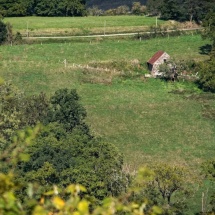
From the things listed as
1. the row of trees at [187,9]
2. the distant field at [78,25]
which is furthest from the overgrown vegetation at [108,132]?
the row of trees at [187,9]

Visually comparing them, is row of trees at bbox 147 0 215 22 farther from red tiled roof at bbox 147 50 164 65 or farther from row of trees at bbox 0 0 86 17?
red tiled roof at bbox 147 50 164 65

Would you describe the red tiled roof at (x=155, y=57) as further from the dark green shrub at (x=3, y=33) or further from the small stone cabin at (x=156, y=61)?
the dark green shrub at (x=3, y=33)

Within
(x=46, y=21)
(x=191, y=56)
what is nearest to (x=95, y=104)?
(x=191, y=56)

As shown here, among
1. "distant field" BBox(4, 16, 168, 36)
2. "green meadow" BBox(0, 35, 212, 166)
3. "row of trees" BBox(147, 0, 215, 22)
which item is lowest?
"green meadow" BBox(0, 35, 212, 166)

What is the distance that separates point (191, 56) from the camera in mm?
66625

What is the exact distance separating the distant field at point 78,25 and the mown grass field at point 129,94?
4.70m

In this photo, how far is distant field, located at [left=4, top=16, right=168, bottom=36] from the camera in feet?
252

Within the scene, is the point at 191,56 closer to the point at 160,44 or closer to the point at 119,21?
the point at 160,44

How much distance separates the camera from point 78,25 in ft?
259

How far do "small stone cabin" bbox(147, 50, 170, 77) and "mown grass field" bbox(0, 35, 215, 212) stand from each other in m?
0.96

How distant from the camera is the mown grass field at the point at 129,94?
142ft

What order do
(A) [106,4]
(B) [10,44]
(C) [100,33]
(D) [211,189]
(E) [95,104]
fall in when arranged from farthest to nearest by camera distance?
(A) [106,4] < (C) [100,33] < (B) [10,44] < (E) [95,104] < (D) [211,189]

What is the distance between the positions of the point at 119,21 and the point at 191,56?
17320mm

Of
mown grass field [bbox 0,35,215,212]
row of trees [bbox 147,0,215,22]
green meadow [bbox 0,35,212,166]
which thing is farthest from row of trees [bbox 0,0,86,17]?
mown grass field [bbox 0,35,215,212]
